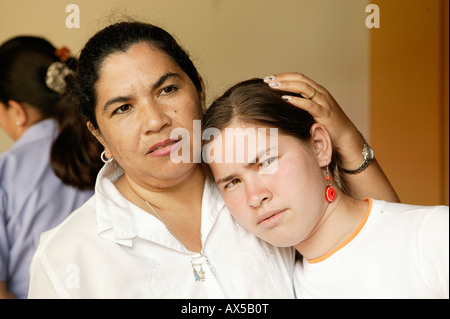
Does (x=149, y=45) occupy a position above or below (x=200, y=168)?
above

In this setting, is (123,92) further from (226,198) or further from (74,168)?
(74,168)

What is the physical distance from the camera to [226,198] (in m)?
1.38

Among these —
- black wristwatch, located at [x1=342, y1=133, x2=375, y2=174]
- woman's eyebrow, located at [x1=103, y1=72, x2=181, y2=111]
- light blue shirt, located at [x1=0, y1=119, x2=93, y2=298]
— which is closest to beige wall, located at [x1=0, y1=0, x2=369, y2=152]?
light blue shirt, located at [x1=0, y1=119, x2=93, y2=298]

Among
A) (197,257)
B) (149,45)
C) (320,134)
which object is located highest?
(149,45)

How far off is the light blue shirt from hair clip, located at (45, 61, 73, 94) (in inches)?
12.6

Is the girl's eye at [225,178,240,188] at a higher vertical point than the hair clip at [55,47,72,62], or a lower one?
lower

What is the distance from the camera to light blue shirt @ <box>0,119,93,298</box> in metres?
2.22

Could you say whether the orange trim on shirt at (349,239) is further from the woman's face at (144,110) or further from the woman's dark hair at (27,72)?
the woman's dark hair at (27,72)

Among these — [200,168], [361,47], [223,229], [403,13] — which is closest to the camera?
[223,229]

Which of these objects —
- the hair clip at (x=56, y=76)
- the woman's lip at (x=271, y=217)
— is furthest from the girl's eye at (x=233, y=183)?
the hair clip at (x=56, y=76)

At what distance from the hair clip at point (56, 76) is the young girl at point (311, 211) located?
1241mm

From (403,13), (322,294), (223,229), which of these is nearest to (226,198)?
(223,229)

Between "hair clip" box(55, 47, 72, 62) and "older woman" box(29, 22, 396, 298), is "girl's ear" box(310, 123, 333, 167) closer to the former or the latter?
"older woman" box(29, 22, 396, 298)
